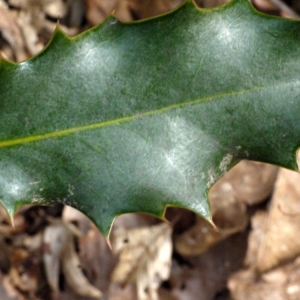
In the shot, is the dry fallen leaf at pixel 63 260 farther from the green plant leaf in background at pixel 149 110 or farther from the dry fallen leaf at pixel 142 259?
the green plant leaf in background at pixel 149 110

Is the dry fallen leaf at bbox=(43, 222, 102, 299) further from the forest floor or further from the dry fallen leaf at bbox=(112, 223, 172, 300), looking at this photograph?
the dry fallen leaf at bbox=(112, 223, 172, 300)

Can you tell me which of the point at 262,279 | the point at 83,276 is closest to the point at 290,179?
the point at 262,279

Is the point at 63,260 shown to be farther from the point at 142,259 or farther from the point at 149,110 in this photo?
the point at 149,110

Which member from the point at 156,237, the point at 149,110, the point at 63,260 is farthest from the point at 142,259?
the point at 149,110

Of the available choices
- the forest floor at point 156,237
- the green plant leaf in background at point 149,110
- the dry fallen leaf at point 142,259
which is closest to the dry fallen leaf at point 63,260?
the forest floor at point 156,237

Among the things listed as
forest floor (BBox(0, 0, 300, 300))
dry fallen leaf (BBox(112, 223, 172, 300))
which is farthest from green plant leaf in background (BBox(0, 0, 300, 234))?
dry fallen leaf (BBox(112, 223, 172, 300))

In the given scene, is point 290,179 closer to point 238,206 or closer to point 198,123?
point 238,206

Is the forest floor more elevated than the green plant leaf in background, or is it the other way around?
the green plant leaf in background
